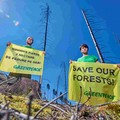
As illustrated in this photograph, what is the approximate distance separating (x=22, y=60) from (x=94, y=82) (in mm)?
3572

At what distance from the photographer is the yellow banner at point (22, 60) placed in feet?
30.3

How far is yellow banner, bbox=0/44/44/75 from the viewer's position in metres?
9.25

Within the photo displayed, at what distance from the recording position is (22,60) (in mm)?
9602

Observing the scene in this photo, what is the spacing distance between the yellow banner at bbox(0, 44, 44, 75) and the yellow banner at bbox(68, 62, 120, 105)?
2334 millimetres

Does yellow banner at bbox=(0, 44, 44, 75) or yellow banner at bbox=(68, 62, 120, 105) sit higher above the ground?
yellow banner at bbox=(0, 44, 44, 75)

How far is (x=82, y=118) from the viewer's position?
3191 millimetres

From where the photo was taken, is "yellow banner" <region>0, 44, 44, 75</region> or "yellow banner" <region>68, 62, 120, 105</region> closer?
"yellow banner" <region>68, 62, 120, 105</region>

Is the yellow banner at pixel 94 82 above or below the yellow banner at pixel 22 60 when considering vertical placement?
below

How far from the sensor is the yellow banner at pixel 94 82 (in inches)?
253

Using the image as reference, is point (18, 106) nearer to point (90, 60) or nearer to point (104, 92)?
point (104, 92)

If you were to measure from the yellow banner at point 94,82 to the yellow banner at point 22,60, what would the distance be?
7.66 ft

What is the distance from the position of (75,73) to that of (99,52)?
664cm

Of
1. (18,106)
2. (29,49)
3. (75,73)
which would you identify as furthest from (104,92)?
(29,49)

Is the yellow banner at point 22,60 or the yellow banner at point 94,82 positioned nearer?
the yellow banner at point 94,82
